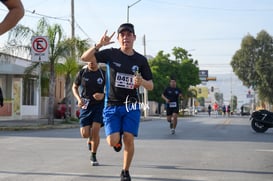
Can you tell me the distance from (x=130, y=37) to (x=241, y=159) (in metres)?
4.30

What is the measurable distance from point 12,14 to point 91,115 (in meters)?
5.66

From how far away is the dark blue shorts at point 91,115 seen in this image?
9.06 m

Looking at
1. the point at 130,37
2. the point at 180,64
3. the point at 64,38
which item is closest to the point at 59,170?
the point at 130,37

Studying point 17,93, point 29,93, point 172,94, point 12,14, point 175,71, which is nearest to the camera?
point 12,14

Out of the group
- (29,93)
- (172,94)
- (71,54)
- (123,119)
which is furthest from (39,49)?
(123,119)

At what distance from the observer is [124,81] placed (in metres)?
6.79

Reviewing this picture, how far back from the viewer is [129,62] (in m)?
6.82

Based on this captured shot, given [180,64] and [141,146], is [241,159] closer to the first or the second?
[141,146]

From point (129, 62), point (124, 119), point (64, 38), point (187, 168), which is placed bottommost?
point (187, 168)

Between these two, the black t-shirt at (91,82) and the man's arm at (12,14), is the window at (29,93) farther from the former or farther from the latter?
the man's arm at (12,14)

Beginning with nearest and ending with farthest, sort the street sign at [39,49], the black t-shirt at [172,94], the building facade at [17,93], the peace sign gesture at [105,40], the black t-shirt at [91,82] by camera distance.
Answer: the peace sign gesture at [105,40] < the black t-shirt at [91,82] < the black t-shirt at [172,94] < the street sign at [39,49] < the building facade at [17,93]

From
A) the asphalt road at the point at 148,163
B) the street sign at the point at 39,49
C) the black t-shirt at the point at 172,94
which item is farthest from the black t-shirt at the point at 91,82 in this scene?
the street sign at the point at 39,49

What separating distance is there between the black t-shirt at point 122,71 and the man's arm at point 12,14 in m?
3.19
